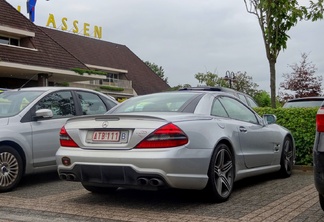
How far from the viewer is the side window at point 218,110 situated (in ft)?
19.9

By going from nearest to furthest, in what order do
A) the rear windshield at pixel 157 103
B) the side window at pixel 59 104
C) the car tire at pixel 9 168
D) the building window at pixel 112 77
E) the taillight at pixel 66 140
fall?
the taillight at pixel 66 140, the rear windshield at pixel 157 103, the car tire at pixel 9 168, the side window at pixel 59 104, the building window at pixel 112 77

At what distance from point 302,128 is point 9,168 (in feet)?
Answer: 17.7

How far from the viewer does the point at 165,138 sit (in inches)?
197

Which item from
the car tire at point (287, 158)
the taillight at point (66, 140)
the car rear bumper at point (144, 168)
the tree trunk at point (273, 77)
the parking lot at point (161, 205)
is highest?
the tree trunk at point (273, 77)

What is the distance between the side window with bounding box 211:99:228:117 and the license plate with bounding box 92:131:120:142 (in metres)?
1.42

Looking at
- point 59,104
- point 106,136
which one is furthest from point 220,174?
point 59,104

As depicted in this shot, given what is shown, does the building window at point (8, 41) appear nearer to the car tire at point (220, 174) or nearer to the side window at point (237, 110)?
the side window at point (237, 110)

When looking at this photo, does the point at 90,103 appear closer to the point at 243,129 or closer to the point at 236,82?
the point at 243,129

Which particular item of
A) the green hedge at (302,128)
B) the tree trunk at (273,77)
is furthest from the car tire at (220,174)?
the tree trunk at (273,77)

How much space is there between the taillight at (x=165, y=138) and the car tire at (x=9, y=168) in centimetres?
253

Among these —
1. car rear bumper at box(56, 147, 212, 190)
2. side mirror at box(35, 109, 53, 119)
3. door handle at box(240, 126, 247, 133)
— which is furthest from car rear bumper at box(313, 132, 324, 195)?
side mirror at box(35, 109, 53, 119)

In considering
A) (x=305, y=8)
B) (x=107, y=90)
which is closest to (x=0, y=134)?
(x=305, y=8)

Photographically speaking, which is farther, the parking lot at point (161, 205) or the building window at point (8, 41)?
the building window at point (8, 41)

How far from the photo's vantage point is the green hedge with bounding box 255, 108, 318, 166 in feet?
28.6
